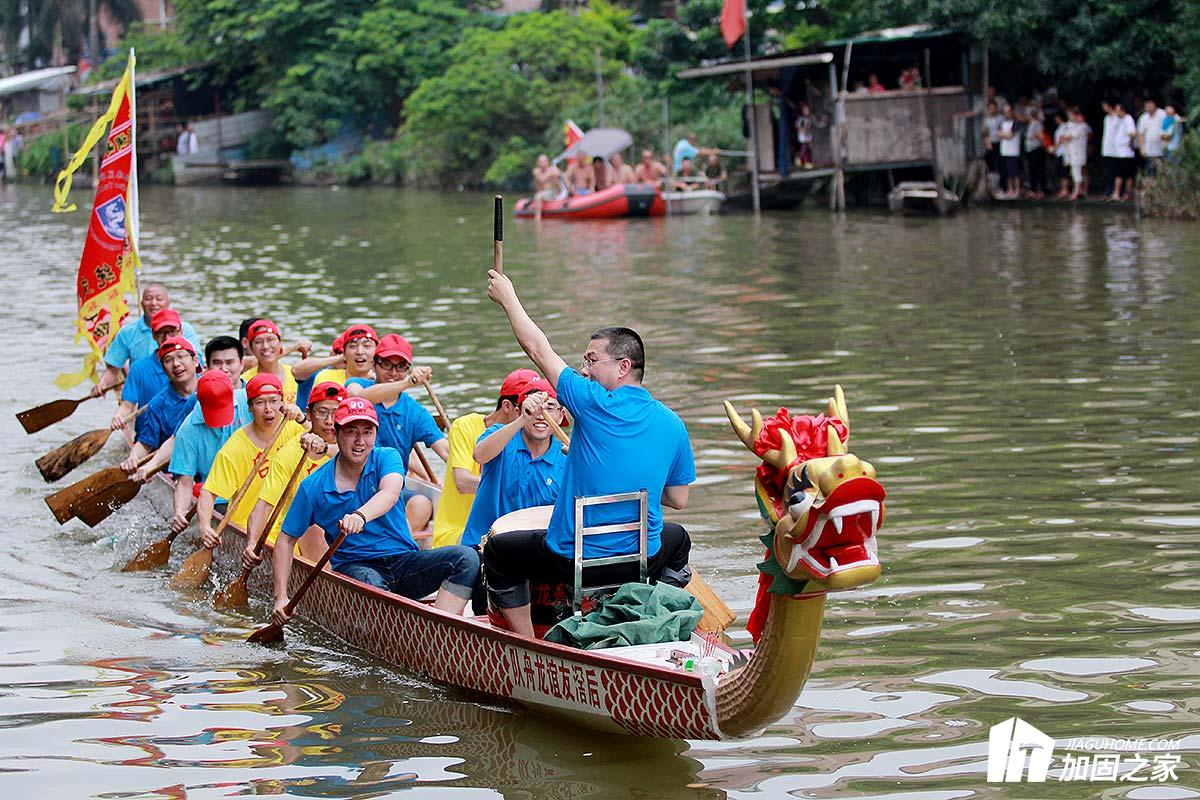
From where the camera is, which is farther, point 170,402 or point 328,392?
point 170,402

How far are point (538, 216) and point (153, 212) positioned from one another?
11541mm

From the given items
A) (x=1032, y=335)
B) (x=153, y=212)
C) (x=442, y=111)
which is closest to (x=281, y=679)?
(x=1032, y=335)

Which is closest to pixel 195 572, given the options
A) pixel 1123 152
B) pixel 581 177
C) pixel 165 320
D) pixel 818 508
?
pixel 165 320

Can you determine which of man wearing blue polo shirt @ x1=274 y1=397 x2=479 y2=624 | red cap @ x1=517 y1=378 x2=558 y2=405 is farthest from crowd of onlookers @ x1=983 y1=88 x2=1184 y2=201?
man wearing blue polo shirt @ x1=274 y1=397 x2=479 y2=624

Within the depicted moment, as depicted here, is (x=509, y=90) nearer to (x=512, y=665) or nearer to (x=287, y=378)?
(x=287, y=378)

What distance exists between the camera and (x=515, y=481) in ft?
28.1

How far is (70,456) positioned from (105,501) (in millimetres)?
1766

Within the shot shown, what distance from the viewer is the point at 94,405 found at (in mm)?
16359

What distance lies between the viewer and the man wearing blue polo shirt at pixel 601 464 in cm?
705

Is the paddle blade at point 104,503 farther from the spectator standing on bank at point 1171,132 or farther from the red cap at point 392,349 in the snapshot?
the spectator standing on bank at point 1171,132

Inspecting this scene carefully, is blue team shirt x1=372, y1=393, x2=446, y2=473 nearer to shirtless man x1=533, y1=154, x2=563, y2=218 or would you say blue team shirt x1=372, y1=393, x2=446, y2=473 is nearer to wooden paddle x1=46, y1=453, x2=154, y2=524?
wooden paddle x1=46, y1=453, x2=154, y2=524

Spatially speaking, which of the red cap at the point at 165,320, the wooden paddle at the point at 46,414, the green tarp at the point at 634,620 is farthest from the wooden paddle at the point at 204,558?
the wooden paddle at the point at 46,414

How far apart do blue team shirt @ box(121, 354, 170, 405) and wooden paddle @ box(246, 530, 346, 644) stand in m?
4.28

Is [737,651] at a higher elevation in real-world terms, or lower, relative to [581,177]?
lower
